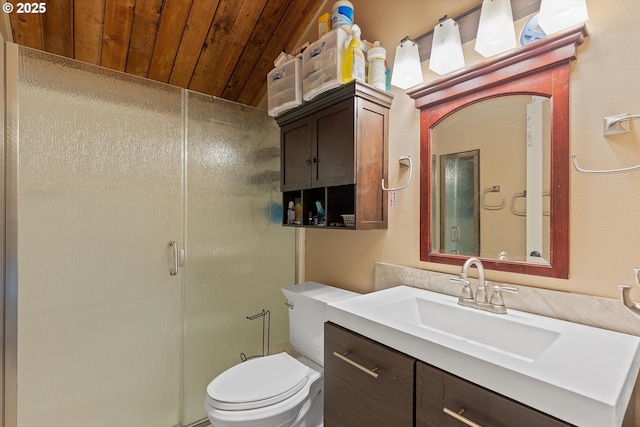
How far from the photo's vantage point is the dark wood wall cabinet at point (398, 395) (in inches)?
28.1

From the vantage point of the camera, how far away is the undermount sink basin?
978 millimetres

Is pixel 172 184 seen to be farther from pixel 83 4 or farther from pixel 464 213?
pixel 464 213

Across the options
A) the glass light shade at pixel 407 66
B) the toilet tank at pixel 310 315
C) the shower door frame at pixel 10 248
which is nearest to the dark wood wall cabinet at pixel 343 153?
the glass light shade at pixel 407 66

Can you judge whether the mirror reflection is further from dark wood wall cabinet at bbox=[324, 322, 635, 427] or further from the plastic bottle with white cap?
dark wood wall cabinet at bbox=[324, 322, 635, 427]

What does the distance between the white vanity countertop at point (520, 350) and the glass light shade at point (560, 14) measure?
1.00 m

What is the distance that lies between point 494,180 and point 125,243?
6.07 feet

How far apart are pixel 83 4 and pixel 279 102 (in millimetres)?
1102

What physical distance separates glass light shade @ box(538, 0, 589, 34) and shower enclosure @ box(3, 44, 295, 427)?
1.63 meters

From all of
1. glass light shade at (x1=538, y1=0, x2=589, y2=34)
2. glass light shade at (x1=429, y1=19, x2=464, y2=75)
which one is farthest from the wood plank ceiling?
glass light shade at (x1=538, y1=0, x2=589, y2=34)

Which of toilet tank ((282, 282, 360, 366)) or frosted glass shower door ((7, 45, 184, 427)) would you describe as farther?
toilet tank ((282, 282, 360, 366))

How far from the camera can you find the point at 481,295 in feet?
3.76

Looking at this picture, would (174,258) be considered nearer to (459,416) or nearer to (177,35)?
(177,35)

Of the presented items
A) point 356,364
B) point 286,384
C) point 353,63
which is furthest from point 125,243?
point 353,63

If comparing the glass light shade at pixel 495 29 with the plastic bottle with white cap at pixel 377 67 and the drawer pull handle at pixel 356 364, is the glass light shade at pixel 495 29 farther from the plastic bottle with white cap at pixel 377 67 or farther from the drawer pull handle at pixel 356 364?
the drawer pull handle at pixel 356 364
